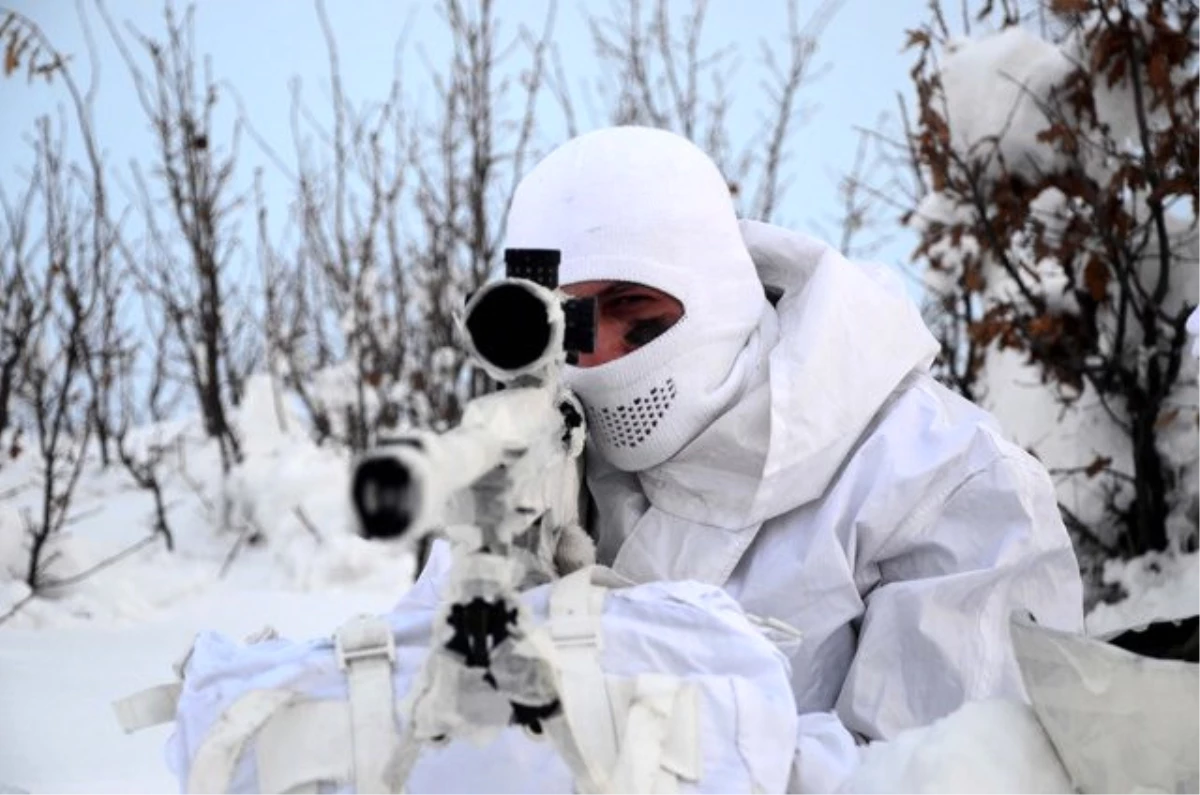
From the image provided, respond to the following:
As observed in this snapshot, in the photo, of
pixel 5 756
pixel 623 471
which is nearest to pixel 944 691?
pixel 623 471

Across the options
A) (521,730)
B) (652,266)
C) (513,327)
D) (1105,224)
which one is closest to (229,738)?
(521,730)

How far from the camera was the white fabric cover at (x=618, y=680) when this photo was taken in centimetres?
142

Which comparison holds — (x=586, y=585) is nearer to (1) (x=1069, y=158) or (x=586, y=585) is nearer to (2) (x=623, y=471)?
(2) (x=623, y=471)

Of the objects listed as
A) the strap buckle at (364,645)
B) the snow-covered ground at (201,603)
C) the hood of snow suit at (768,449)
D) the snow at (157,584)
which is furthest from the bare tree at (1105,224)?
→ the strap buckle at (364,645)

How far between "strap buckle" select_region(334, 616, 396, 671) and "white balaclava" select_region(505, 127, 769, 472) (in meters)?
0.55

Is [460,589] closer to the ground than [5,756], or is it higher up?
higher up

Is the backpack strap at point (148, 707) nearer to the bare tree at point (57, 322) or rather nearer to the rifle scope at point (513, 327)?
the rifle scope at point (513, 327)

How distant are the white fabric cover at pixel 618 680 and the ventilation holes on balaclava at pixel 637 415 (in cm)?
47

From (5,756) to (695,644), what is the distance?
1913 millimetres

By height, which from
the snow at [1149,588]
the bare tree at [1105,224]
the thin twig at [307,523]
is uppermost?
the bare tree at [1105,224]

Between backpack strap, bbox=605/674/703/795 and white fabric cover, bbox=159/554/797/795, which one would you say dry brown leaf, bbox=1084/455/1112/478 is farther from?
backpack strap, bbox=605/674/703/795

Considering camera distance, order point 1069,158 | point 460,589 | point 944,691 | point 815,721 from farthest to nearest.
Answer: point 1069,158 < point 944,691 < point 815,721 < point 460,589

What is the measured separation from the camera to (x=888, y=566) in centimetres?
201

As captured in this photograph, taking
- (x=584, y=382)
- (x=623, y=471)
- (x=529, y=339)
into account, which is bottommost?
(x=623, y=471)
